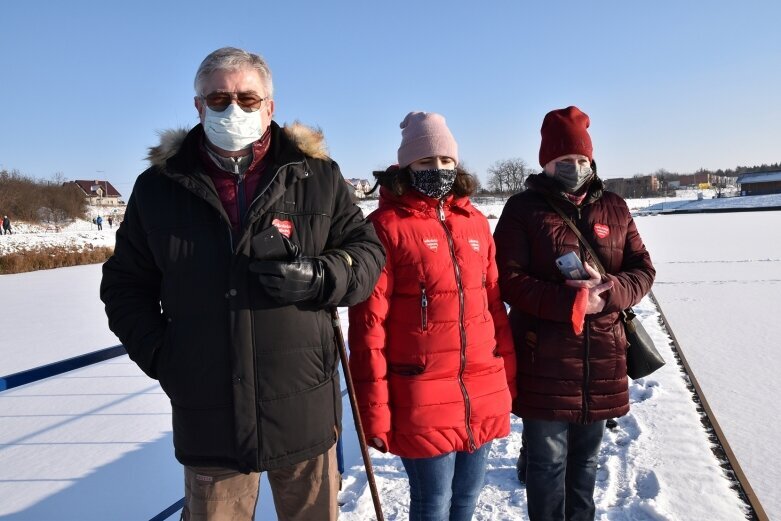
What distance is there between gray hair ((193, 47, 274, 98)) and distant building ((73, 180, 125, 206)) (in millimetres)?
81686

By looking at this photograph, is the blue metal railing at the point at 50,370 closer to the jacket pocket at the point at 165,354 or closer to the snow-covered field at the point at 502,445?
the jacket pocket at the point at 165,354

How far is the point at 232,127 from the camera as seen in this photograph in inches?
69.5

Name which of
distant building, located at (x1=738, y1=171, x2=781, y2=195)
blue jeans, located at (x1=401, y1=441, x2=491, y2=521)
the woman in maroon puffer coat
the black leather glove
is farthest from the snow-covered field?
distant building, located at (x1=738, y1=171, x2=781, y2=195)

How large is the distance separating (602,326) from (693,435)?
1.90 metres

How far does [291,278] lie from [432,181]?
2.65 feet

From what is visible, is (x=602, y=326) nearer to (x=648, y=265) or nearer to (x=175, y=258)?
(x=648, y=265)

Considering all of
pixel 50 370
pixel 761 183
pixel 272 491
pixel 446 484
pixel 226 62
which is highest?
pixel 761 183

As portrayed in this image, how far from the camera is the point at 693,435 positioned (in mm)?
3656

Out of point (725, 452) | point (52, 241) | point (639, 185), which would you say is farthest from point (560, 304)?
point (639, 185)

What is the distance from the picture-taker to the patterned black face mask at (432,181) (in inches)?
84.8

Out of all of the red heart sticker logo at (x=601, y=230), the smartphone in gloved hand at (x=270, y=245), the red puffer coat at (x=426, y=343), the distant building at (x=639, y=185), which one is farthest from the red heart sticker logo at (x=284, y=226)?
the distant building at (x=639, y=185)

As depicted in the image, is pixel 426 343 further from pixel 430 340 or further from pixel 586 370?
pixel 586 370

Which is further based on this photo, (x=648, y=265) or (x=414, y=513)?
(x=648, y=265)

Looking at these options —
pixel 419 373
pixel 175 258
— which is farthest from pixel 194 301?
pixel 419 373
